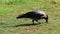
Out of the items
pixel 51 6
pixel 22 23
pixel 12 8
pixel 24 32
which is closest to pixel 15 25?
pixel 22 23

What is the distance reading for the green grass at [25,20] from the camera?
419 inches

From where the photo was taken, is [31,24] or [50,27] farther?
[31,24]

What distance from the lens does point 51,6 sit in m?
18.0

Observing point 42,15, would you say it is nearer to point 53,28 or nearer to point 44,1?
point 53,28

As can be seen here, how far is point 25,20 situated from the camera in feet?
42.5

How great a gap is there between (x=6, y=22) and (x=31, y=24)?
4.14 feet

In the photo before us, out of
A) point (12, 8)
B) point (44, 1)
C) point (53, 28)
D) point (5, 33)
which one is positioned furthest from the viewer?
point (44, 1)

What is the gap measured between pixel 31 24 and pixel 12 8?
5.17 metres

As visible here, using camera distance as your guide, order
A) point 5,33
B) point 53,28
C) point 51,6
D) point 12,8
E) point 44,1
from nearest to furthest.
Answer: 1. point 5,33
2. point 53,28
3. point 12,8
4. point 51,6
5. point 44,1

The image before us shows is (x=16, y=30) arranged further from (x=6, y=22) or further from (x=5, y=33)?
(x=6, y=22)

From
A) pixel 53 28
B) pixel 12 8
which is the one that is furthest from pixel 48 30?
pixel 12 8

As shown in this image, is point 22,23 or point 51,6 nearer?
point 22,23

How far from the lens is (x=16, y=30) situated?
1057 centimetres

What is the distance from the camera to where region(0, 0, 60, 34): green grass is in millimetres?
10633
